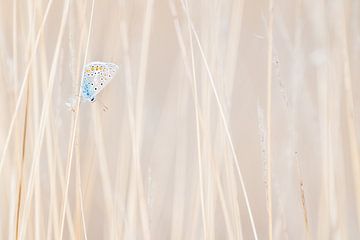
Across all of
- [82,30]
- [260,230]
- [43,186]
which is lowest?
[260,230]

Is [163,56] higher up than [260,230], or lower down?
higher up

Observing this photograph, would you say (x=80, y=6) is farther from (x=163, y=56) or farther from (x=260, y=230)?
(x=260, y=230)

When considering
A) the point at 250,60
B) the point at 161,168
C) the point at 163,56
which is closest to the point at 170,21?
the point at 163,56

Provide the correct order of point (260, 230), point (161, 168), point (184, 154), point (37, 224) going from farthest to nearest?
1. point (260, 230)
2. point (161, 168)
3. point (184, 154)
4. point (37, 224)
